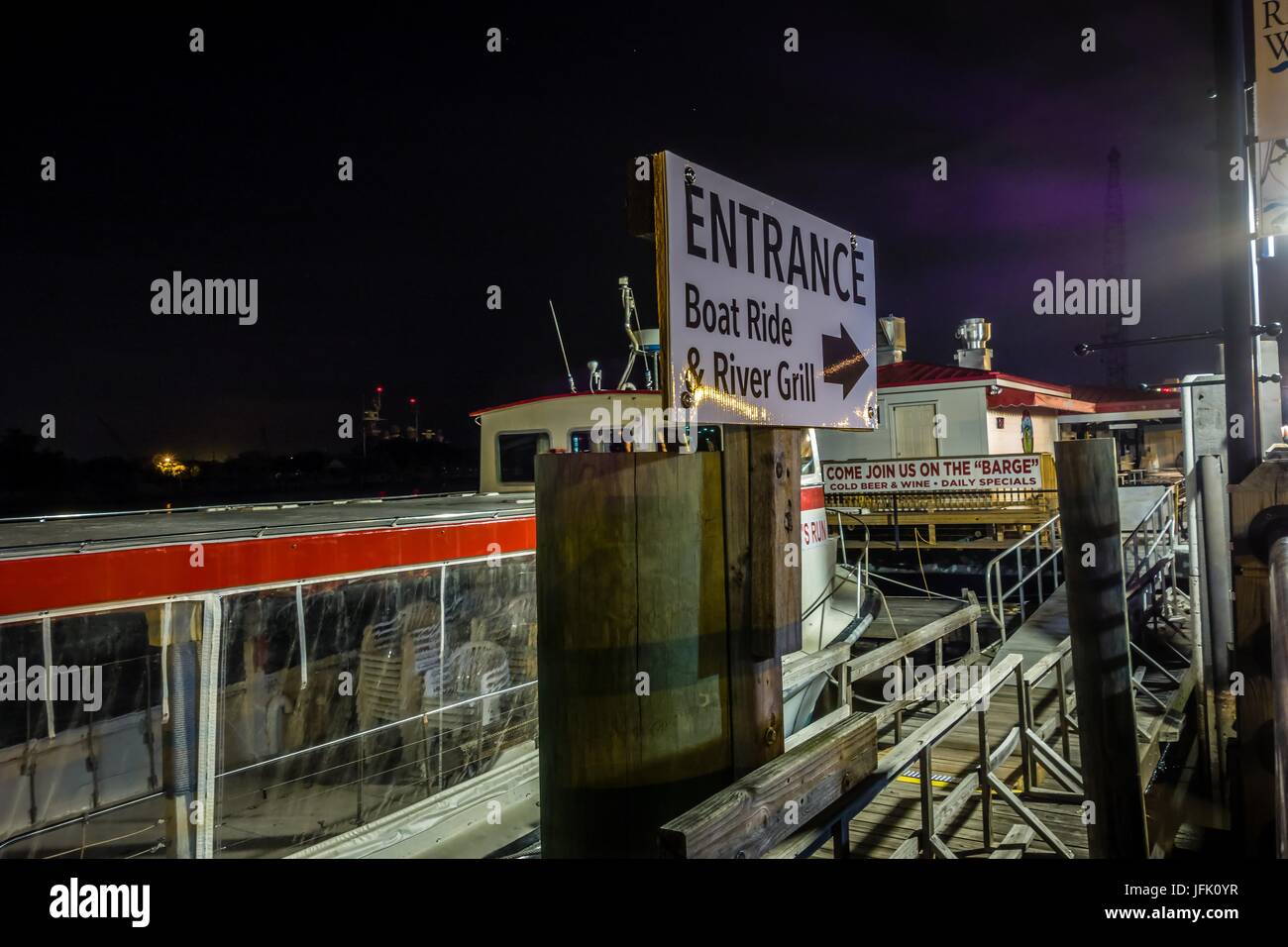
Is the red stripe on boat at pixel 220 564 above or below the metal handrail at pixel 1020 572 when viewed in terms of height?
above

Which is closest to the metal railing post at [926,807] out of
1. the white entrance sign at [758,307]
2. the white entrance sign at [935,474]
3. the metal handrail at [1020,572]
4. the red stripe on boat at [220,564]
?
the white entrance sign at [758,307]

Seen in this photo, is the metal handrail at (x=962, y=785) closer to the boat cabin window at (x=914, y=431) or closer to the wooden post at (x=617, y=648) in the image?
the wooden post at (x=617, y=648)

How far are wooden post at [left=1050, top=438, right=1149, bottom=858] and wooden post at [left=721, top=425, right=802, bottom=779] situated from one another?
2.05m

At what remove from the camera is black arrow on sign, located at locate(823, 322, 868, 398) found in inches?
87.7

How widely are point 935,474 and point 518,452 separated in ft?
36.2

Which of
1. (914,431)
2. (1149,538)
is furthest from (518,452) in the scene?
(914,431)

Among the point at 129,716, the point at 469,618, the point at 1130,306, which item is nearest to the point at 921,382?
the point at 1130,306

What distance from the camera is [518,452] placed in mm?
9812

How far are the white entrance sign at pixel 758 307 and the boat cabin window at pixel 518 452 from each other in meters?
7.09

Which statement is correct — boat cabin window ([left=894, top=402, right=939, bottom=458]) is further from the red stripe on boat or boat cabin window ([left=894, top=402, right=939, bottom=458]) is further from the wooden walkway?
the red stripe on boat

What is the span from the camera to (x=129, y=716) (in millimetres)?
3939

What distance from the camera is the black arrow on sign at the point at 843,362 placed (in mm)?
2227
